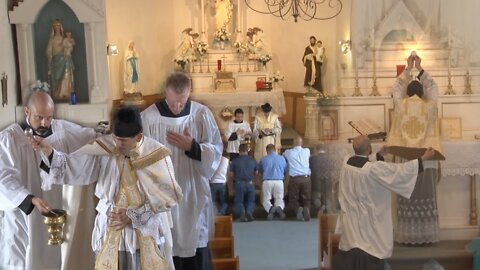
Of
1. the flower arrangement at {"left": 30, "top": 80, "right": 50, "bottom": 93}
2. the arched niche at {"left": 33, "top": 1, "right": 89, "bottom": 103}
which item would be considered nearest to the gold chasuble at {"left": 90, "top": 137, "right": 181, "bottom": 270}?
the flower arrangement at {"left": 30, "top": 80, "right": 50, "bottom": 93}

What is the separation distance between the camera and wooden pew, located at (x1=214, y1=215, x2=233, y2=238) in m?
5.36

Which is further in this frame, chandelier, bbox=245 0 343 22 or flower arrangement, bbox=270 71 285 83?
flower arrangement, bbox=270 71 285 83

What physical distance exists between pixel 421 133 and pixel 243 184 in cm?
164

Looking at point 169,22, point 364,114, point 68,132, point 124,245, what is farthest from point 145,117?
point 169,22

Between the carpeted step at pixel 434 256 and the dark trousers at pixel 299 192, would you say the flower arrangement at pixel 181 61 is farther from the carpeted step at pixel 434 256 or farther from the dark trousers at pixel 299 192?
the carpeted step at pixel 434 256

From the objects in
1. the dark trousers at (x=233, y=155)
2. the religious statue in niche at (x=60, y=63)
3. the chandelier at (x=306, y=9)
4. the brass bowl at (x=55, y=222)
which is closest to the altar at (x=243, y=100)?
the dark trousers at (x=233, y=155)

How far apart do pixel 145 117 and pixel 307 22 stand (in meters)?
2.99

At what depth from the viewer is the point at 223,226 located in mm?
5406

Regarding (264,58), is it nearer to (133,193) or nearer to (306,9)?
(306,9)

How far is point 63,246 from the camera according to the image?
13.6 ft

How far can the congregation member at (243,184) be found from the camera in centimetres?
557

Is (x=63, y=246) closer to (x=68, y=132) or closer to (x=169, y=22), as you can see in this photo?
(x=68, y=132)

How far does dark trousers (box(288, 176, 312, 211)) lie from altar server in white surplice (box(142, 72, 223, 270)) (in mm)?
1598

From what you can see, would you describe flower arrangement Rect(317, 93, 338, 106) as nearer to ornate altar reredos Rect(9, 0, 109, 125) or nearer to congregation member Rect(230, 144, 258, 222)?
congregation member Rect(230, 144, 258, 222)
